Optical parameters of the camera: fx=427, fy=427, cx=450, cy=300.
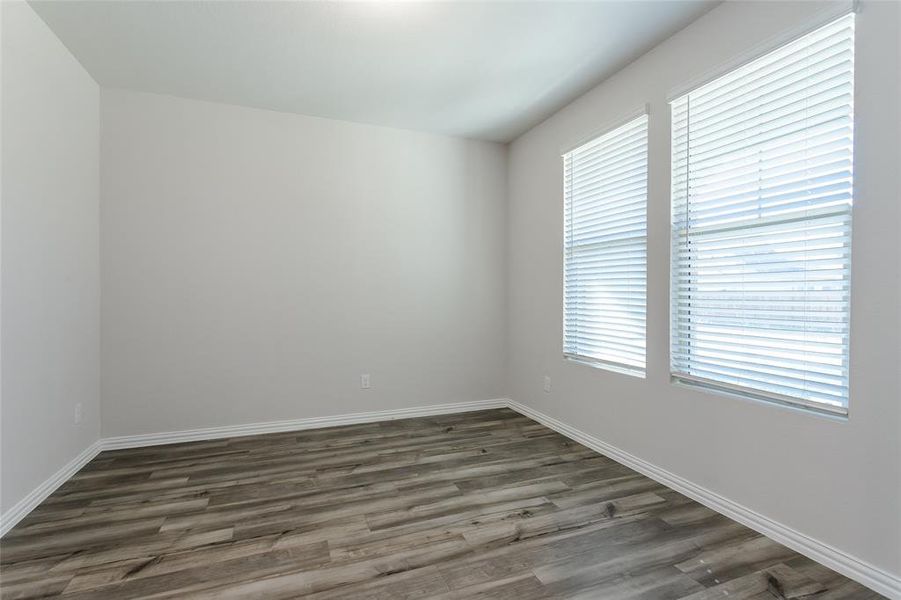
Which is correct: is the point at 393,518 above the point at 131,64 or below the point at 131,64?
below

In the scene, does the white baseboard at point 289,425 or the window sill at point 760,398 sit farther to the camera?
the white baseboard at point 289,425

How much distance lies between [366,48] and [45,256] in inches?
91.6

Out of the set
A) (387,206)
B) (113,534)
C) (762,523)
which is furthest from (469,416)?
(113,534)

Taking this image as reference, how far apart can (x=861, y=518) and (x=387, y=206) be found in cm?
377

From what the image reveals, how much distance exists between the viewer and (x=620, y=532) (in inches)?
83.1

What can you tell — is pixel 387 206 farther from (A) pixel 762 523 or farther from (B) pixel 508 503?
(A) pixel 762 523

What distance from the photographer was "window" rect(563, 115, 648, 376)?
9.61 feet

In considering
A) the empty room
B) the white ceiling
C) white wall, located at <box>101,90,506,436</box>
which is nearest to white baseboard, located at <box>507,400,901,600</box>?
the empty room

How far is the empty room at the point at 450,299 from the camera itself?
181 cm

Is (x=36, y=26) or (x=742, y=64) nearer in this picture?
(x=742, y=64)

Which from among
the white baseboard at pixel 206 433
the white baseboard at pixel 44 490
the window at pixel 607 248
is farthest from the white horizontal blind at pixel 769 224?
the white baseboard at pixel 44 490

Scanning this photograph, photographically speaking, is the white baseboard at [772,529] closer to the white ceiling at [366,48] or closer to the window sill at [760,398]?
the window sill at [760,398]

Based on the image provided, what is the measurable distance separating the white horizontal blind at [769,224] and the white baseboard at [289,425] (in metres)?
2.28

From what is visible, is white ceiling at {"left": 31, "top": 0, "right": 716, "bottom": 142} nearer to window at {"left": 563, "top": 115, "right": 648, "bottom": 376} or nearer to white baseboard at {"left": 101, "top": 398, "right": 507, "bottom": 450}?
window at {"left": 563, "top": 115, "right": 648, "bottom": 376}
